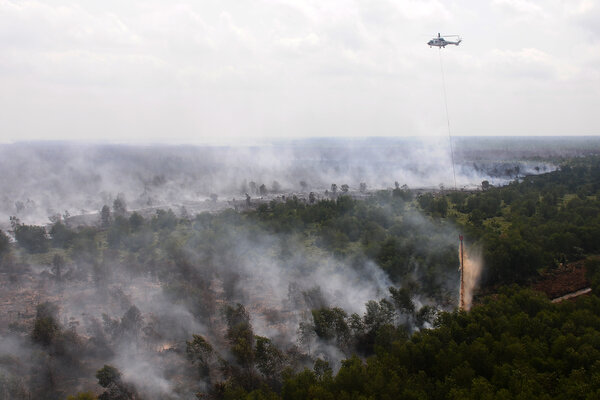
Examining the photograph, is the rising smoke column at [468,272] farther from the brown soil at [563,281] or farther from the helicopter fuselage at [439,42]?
the helicopter fuselage at [439,42]

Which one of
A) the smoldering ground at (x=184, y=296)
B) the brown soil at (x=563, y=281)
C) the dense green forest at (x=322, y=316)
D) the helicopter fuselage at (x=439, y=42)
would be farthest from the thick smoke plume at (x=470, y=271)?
the helicopter fuselage at (x=439, y=42)

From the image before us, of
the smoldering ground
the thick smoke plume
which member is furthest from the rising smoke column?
the smoldering ground

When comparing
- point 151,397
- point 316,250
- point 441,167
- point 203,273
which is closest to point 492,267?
point 316,250

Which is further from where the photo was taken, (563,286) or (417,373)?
(563,286)

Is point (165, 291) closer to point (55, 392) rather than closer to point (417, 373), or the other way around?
point (55, 392)

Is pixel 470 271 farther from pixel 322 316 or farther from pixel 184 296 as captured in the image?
pixel 184 296

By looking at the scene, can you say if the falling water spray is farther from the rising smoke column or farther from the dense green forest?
the dense green forest
